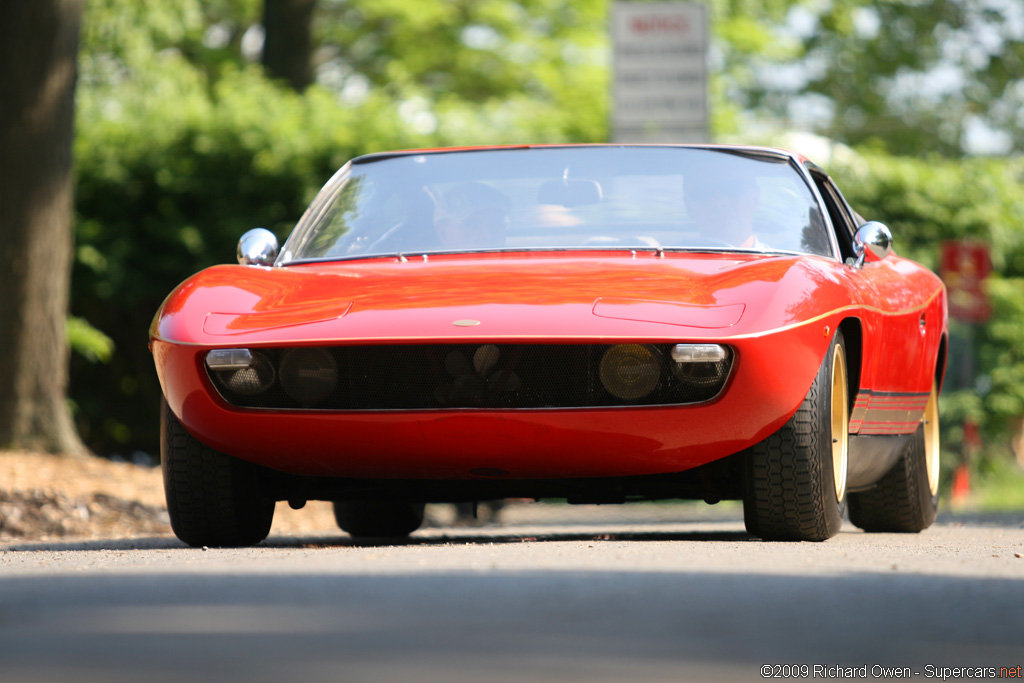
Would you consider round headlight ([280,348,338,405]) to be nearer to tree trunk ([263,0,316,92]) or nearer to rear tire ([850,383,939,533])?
rear tire ([850,383,939,533])

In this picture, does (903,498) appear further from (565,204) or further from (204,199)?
(204,199)

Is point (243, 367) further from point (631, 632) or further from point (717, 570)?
point (631, 632)

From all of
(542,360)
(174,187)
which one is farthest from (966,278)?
(542,360)

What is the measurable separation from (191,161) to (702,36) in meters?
5.32

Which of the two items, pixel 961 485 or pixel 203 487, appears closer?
pixel 203 487

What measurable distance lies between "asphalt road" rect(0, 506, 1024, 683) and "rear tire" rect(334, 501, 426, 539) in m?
2.67

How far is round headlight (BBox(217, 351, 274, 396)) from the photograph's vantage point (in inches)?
193

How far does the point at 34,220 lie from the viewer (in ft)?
33.7

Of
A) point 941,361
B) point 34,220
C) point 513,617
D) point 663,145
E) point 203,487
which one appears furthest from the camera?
point 34,220

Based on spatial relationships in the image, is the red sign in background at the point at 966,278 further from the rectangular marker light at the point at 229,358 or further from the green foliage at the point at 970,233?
the rectangular marker light at the point at 229,358

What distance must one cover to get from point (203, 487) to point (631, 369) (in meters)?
1.57

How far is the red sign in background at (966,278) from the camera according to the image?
575 inches

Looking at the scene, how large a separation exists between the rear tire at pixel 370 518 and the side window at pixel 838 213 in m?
2.38

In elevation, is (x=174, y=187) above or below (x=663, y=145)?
below
